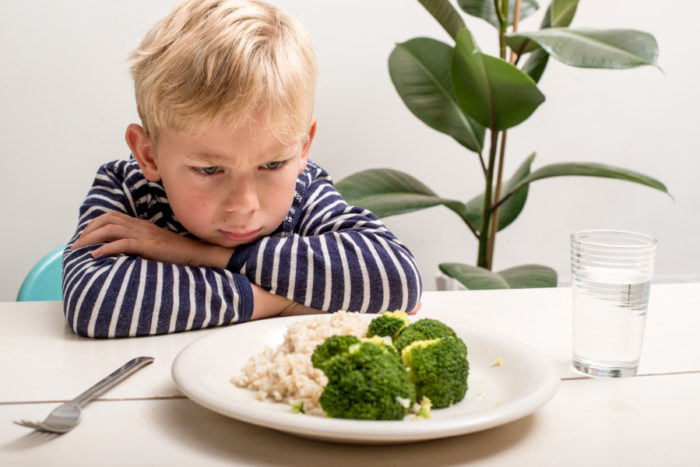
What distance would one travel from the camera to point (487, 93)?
4.91 ft

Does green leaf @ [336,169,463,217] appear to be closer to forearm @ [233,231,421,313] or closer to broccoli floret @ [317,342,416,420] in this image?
forearm @ [233,231,421,313]

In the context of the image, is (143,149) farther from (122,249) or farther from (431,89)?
(431,89)

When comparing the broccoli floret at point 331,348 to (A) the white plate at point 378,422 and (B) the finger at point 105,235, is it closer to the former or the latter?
(A) the white plate at point 378,422

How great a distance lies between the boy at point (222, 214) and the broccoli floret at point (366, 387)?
0.36 metres

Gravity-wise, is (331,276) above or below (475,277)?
above

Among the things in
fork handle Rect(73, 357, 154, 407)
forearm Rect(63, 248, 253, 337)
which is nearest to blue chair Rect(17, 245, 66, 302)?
forearm Rect(63, 248, 253, 337)

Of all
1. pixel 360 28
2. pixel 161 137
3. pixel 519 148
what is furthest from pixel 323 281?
pixel 519 148

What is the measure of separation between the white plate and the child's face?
19 centimetres

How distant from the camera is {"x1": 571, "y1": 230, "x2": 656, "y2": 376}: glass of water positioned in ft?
2.09

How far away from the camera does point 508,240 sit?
2.24 metres

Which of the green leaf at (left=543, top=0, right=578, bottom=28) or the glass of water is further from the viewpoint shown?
the green leaf at (left=543, top=0, right=578, bottom=28)

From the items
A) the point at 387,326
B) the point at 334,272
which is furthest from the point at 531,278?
the point at 387,326

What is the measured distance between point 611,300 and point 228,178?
46cm

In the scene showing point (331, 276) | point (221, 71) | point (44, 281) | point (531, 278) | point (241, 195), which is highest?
point (221, 71)
